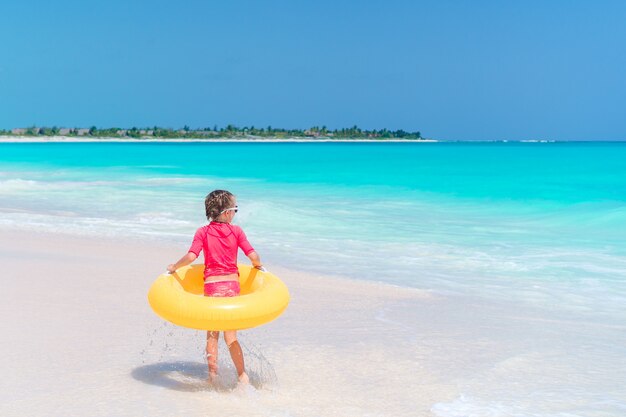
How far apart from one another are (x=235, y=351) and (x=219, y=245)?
557 millimetres

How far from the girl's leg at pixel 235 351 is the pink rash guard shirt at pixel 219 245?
1.04 feet

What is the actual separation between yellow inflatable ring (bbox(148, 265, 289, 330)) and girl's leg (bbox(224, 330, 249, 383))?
250 millimetres

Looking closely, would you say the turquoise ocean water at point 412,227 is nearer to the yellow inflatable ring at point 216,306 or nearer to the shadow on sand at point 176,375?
the shadow on sand at point 176,375

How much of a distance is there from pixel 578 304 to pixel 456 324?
5.26ft

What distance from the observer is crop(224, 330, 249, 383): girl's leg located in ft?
12.8

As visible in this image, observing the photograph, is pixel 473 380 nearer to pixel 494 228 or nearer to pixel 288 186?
pixel 494 228

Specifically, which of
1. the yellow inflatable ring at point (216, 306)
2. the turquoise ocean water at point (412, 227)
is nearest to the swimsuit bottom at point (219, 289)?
the yellow inflatable ring at point (216, 306)

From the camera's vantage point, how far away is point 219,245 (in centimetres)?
389

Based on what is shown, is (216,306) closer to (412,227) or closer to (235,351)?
(235,351)

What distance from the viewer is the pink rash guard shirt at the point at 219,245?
12.7ft

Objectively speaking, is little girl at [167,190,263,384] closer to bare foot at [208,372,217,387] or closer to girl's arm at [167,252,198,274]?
girl's arm at [167,252,198,274]

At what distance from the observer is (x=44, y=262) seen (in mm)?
7441

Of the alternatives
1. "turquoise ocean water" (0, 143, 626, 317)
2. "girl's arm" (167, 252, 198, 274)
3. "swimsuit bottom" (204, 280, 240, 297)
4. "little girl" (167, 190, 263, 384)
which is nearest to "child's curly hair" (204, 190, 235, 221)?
"little girl" (167, 190, 263, 384)

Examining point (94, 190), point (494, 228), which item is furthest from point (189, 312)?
point (94, 190)
